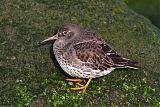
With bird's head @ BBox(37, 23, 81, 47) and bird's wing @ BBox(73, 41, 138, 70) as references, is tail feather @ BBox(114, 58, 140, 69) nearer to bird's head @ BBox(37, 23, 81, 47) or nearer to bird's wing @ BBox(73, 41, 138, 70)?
bird's wing @ BBox(73, 41, 138, 70)

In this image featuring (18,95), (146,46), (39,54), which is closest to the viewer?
(18,95)

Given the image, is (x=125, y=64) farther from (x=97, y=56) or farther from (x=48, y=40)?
(x=48, y=40)

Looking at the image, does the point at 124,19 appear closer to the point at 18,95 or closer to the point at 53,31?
the point at 53,31

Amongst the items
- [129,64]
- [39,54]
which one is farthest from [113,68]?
[39,54]

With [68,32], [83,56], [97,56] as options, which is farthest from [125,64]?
[68,32]

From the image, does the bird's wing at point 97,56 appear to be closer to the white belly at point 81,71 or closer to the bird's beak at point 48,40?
the white belly at point 81,71

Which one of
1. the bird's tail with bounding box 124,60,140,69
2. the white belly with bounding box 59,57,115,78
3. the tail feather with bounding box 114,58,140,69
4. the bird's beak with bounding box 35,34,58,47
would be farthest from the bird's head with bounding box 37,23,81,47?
the bird's tail with bounding box 124,60,140,69
